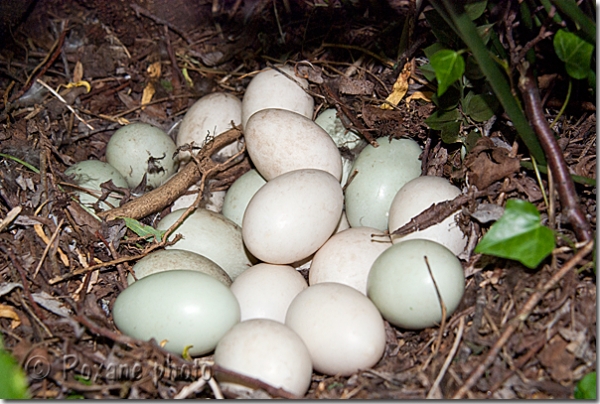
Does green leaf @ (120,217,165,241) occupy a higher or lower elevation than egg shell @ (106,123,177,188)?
lower

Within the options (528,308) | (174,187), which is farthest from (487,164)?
(174,187)

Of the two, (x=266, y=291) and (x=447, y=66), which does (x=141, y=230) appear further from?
(x=447, y=66)

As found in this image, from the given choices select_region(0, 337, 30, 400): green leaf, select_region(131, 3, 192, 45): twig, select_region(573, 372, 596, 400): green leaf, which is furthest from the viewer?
select_region(131, 3, 192, 45): twig

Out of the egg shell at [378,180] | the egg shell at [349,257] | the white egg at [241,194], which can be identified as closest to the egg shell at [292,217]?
the egg shell at [349,257]

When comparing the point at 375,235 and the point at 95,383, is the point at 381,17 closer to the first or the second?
the point at 375,235

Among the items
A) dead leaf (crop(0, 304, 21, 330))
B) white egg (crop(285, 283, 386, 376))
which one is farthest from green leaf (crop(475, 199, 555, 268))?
dead leaf (crop(0, 304, 21, 330))

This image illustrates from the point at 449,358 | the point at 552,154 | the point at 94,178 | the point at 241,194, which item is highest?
the point at 552,154

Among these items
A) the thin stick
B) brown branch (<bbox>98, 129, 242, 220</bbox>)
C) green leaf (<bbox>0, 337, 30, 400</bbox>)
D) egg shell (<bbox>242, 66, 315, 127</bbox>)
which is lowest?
the thin stick

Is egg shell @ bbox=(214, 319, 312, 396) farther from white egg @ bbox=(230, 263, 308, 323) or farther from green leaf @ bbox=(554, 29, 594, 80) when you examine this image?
green leaf @ bbox=(554, 29, 594, 80)
